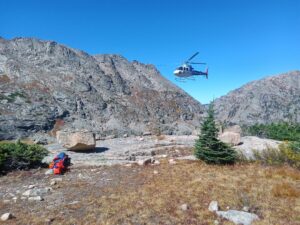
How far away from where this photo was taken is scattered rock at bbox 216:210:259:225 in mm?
7980

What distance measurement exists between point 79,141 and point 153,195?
1275 centimetres

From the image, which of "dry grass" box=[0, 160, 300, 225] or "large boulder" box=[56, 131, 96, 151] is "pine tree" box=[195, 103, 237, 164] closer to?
"dry grass" box=[0, 160, 300, 225]

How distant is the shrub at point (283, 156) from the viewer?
16.1 metres

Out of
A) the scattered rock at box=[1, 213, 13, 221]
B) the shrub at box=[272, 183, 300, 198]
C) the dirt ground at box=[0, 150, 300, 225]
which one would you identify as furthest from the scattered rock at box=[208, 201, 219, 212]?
the scattered rock at box=[1, 213, 13, 221]

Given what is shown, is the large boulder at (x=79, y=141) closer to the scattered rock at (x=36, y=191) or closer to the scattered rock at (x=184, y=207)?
the scattered rock at (x=36, y=191)

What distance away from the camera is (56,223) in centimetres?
805

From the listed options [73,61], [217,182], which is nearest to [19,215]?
[217,182]

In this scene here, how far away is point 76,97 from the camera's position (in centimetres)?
12344

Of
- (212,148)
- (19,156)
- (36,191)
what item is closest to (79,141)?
(19,156)

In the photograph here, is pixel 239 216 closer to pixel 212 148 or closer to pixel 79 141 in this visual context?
pixel 212 148

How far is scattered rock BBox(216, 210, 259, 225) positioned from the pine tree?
8.51 m

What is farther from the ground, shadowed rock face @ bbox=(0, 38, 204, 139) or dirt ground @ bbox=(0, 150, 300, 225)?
shadowed rock face @ bbox=(0, 38, 204, 139)

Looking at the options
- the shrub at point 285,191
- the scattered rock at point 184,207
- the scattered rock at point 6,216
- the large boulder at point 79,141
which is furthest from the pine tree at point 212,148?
the scattered rock at point 6,216

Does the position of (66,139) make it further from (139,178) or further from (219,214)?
(219,214)
